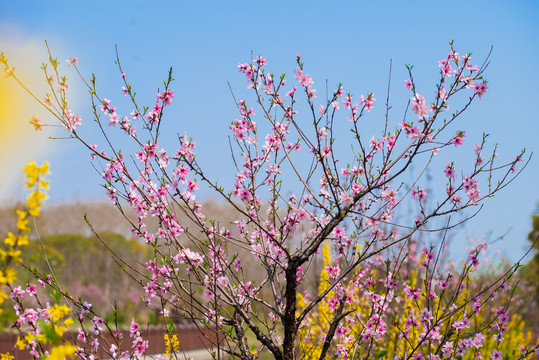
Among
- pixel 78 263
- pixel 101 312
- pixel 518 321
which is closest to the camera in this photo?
pixel 518 321

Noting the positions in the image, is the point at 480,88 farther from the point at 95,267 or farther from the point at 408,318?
the point at 95,267

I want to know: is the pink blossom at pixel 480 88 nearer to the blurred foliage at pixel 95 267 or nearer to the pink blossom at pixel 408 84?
the pink blossom at pixel 408 84

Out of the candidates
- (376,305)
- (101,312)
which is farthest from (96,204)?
(376,305)

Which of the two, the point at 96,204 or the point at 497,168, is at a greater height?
the point at 96,204

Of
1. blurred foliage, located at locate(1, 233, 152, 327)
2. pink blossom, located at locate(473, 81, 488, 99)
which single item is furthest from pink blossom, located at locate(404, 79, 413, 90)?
blurred foliage, located at locate(1, 233, 152, 327)

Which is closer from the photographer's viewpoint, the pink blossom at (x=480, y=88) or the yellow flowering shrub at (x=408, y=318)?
the pink blossom at (x=480, y=88)

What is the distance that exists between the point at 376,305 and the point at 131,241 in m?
19.7

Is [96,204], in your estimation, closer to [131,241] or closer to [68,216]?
[68,216]

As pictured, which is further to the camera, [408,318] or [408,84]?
[408,318]

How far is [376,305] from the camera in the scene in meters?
4.84

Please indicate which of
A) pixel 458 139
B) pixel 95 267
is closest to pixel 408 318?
pixel 458 139

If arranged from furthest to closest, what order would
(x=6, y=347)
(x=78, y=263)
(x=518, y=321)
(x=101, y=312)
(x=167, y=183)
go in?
(x=78, y=263) → (x=101, y=312) → (x=6, y=347) → (x=518, y=321) → (x=167, y=183)

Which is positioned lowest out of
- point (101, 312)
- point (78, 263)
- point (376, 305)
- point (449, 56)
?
point (376, 305)

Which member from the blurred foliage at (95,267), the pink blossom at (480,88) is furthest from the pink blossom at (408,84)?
the blurred foliage at (95,267)
